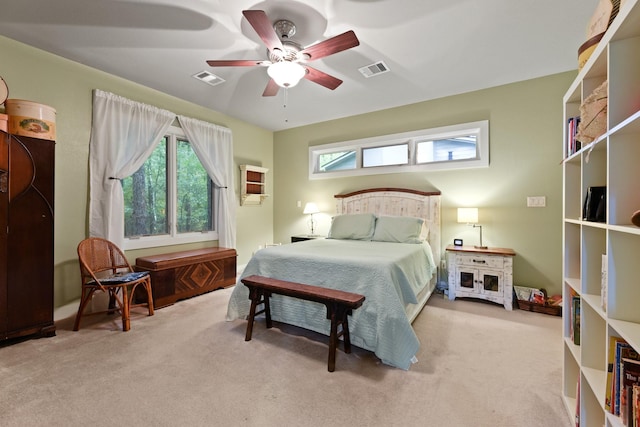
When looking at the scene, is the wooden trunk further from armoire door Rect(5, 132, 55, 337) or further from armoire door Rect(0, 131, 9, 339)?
armoire door Rect(0, 131, 9, 339)

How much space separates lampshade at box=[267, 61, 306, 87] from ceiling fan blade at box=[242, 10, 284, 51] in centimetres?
12

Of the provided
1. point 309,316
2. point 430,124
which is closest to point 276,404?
point 309,316

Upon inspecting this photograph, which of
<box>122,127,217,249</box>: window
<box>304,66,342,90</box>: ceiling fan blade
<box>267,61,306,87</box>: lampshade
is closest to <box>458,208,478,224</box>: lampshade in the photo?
<box>304,66,342,90</box>: ceiling fan blade

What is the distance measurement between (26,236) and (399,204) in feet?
13.6

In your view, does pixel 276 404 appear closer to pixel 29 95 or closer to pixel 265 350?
pixel 265 350

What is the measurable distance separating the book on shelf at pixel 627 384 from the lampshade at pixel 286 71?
2.46m

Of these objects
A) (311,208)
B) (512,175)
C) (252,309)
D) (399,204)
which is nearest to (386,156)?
(399,204)

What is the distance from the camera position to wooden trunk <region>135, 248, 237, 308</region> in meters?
3.23

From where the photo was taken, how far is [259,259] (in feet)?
9.03

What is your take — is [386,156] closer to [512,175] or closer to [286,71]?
[512,175]

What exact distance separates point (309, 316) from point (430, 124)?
316 centimetres

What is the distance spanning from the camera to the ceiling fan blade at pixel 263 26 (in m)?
1.70

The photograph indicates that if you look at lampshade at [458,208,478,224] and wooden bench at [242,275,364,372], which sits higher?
lampshade at [458,208,478,224]

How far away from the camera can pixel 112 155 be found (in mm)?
3186
